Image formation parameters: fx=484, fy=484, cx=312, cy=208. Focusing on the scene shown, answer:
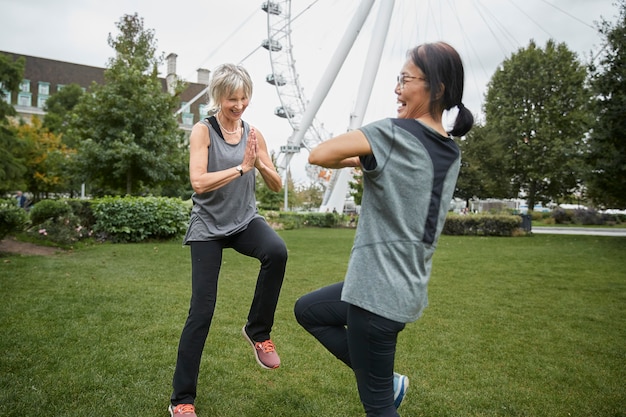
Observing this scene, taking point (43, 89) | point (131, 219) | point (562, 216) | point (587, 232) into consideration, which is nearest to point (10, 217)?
point (131, 219)

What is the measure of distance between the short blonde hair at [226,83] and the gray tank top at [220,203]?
149 mm

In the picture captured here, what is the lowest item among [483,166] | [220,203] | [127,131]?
[220,203]

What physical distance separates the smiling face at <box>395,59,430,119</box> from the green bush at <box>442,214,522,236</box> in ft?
66.8

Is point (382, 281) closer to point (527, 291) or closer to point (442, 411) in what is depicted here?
point (442, 411)

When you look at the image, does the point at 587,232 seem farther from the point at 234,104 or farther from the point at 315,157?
the point at 315,157

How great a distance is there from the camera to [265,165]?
9.99 feet

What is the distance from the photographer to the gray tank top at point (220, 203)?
2941mm

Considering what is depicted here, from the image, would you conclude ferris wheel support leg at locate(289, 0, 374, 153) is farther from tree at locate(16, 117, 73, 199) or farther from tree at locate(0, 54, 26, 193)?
tree at locate(16, 117, 73, 199)

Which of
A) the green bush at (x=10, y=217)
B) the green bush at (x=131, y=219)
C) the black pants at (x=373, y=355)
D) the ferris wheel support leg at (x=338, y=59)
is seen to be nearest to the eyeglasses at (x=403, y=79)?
the black pants at (x=373, y=355)

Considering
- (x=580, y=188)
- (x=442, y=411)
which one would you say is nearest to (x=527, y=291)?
(x=442, y=411)

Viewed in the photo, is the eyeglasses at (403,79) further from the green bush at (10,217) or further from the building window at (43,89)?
the building window at (43,89)

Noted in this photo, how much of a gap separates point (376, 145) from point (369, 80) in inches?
914

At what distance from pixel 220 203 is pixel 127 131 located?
1744cm

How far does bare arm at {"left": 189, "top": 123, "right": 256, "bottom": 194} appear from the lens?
2.70 meters
